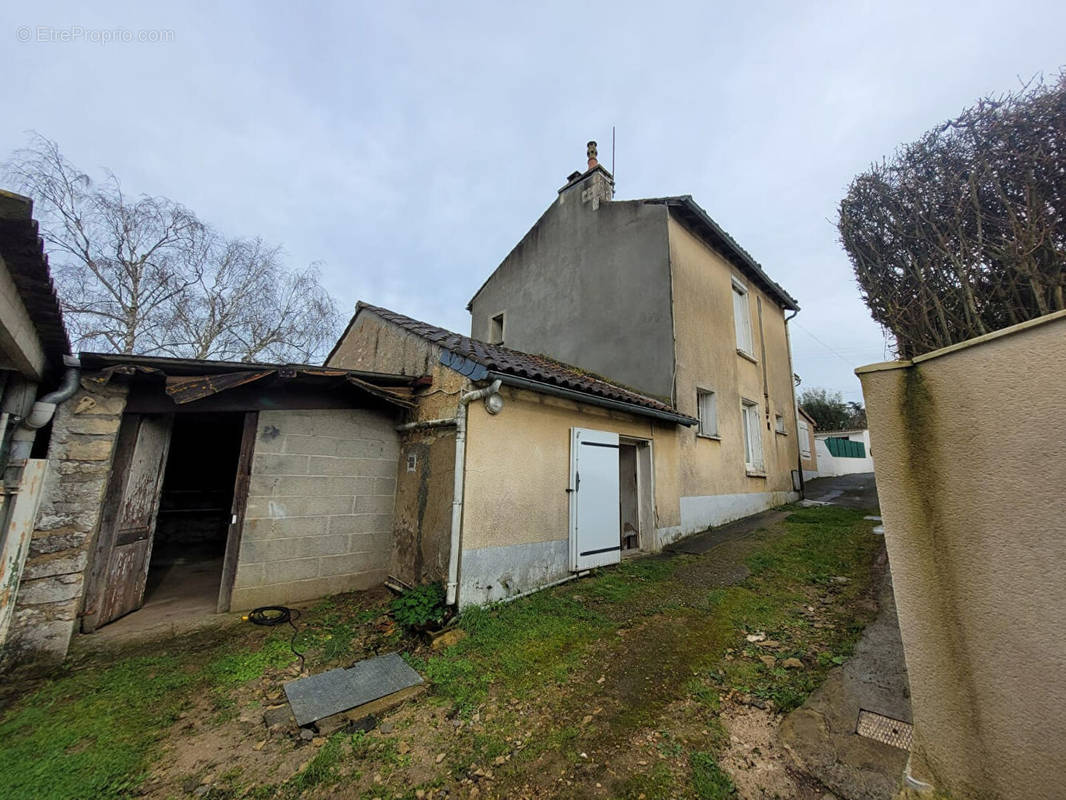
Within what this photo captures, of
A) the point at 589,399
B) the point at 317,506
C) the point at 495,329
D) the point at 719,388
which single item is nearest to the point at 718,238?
the point at 719,388

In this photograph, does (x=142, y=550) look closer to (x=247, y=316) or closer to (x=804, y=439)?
(x=247, y=316)

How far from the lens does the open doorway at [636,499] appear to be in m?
7.12

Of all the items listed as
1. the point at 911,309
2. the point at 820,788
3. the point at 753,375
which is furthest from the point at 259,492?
the point at 753,375

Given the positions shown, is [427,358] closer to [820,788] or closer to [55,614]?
[55,614]

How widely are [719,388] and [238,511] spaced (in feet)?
31.2

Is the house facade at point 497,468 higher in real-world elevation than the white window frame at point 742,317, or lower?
lower

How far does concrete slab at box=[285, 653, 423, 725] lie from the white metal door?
9.03 ft

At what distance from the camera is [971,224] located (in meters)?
4.35

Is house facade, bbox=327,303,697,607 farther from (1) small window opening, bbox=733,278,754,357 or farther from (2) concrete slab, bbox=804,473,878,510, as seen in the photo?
(2) concrete slab, bbox=804,473,878,510

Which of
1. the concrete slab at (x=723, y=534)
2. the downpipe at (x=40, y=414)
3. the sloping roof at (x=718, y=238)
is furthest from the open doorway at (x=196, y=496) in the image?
the sloping roof at (x=718, y=238)

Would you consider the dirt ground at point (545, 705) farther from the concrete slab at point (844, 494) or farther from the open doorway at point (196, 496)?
the concrete slab at point (844, 494)

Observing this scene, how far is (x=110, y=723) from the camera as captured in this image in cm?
279

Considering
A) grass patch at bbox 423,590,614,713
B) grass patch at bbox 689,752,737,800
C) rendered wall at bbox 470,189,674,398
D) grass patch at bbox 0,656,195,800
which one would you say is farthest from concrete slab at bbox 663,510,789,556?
grass patch at bbox 0,656,195,800

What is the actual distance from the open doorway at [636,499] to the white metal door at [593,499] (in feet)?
2.17
